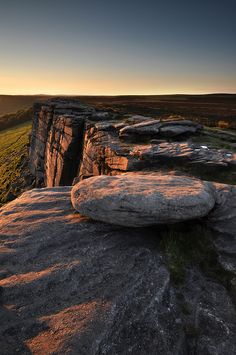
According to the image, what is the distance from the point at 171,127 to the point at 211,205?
1285 cm

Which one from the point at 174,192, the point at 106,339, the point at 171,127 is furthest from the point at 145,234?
the point at 171,127

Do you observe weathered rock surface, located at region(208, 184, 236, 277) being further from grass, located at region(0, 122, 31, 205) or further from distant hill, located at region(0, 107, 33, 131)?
distant hill, located at region(0, 107, 33, 131)

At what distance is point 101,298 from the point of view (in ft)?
27.4

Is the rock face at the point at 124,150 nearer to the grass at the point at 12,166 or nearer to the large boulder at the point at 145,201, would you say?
the large boulder at the point at 145,201

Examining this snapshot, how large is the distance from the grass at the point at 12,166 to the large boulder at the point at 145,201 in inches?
1318

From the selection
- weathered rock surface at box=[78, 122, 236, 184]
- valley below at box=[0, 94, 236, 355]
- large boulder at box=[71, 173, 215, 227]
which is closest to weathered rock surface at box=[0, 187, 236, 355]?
valley below at box=[0, 94, 236, 355]

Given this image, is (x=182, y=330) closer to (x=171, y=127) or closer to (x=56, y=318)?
(x=56, y=318)

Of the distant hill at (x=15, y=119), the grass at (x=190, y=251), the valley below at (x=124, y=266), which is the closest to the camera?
the valley below at (x=124, y=266)

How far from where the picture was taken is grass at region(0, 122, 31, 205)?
45.4 metres

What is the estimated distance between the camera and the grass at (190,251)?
9.06 metres

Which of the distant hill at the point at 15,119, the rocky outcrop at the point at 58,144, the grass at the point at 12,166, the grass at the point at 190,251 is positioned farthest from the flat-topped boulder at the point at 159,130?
the distant hill at the point at 15,119

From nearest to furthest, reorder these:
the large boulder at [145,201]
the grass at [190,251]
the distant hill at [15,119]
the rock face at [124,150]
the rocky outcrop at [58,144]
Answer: the grass at [190,251], the large boulder at [145,201], the rock face at [124,150], the rocky outcrop at [58,144], the distant hill at [15,119]

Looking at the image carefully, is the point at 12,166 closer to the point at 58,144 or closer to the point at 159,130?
the point at 58,144

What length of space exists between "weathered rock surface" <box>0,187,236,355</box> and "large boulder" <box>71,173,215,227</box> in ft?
2.71
